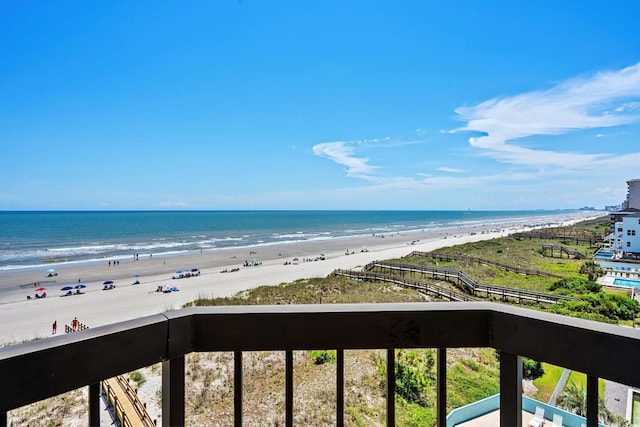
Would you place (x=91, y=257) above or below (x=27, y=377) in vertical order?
below

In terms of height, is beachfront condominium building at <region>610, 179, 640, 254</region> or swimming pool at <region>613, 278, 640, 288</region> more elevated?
beachfront condominium building at <region>610, 179, 640, 254</region>

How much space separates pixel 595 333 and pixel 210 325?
3.11 ft

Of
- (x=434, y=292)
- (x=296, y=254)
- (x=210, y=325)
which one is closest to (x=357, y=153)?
(x=296, y=254)

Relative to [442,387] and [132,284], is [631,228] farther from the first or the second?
[132,284]

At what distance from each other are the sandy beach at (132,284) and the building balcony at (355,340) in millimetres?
12394

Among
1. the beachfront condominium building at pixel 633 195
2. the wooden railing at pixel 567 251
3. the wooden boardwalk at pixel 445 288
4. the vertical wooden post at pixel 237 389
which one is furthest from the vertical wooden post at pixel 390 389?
the wooden railing at pixel 567 251

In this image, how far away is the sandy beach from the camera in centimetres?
1233

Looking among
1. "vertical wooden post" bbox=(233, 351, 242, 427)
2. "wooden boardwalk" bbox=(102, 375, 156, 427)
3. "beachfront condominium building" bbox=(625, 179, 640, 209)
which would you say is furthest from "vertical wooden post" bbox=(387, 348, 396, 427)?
"beachfront condominium building" bbox=(625, 179, 640, 209)

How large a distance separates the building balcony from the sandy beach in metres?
12.4

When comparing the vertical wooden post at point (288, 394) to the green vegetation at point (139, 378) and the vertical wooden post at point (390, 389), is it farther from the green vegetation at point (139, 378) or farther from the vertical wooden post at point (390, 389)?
the green vegetation at point (139, 378)

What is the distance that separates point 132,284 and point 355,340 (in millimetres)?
20194

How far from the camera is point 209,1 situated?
3.82m

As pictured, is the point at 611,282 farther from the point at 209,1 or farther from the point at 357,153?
the point at 357,153

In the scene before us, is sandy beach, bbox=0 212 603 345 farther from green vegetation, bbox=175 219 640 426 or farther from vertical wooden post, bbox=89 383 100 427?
vertical wooden post, bbox=89 383 100 427
